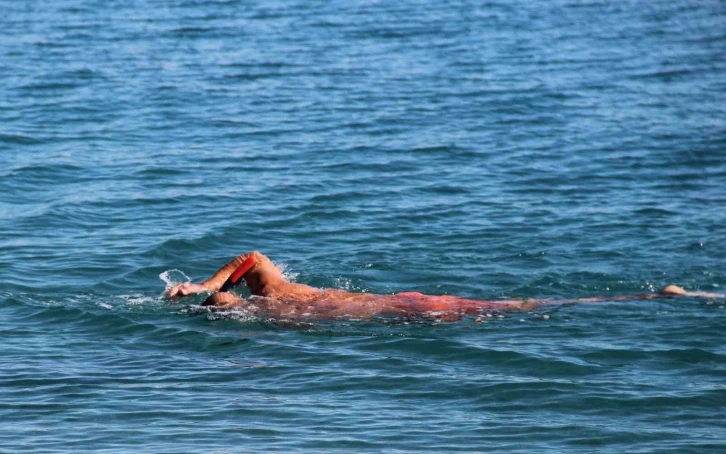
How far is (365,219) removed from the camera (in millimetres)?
16891

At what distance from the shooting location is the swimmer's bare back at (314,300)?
12414 mm

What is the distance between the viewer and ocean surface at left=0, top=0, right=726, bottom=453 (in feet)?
33.2

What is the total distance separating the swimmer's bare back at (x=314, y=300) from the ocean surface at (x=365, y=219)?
164mm

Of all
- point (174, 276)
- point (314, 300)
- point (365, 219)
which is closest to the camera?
point (314, 300)

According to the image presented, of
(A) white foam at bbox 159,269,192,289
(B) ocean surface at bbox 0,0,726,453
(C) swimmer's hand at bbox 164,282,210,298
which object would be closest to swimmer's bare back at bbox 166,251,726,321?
(C) swimmer's hand at bbox 164,282,210,298

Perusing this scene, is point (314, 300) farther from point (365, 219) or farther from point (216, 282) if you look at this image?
point (365, 219)

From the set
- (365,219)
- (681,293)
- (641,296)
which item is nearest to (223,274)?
(365,219)

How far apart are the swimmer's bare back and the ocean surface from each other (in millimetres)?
164

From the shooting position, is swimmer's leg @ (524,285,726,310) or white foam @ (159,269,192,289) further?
white foam @ (159,269,192,289)

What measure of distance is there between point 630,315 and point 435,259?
314 cm

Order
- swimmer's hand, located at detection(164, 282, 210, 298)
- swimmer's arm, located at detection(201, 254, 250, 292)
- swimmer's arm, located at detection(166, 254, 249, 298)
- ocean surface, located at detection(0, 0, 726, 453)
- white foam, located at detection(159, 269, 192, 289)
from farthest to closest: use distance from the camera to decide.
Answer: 1. white foam, located at detection(159, 269, 192, 289)
2. swimmer's arm, located at detection(201, 254, 250, 292)
3. swimmer's arm, located at detection(166, 254, 249, 298)
4. swimmer's hand, located at detection(164, 282, 210, 298)
5. ocean surface, located at detection(0, 0, 726, 453)

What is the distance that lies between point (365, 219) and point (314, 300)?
4.47 metres

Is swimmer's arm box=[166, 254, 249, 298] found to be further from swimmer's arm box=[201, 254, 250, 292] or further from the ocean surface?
the ocean surface

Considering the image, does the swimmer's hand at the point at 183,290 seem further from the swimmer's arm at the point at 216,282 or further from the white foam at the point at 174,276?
the white foam at the point at 174,276
